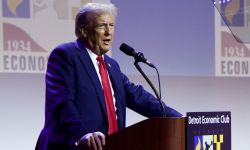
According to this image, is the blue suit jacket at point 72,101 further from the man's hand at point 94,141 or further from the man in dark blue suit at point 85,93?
the man's hand at point 94,141

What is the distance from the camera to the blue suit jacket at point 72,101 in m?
2.31

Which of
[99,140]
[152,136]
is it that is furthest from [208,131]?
[99,140]

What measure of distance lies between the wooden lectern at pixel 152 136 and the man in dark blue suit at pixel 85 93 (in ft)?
0.21

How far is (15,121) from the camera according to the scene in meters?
3.70

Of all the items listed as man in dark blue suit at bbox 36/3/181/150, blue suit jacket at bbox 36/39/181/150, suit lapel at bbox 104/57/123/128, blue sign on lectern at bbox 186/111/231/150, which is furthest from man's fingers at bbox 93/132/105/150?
suit lapel at bbox 104/57/123/128

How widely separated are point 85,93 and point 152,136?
0.49m

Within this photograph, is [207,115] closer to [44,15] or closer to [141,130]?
[141,130]

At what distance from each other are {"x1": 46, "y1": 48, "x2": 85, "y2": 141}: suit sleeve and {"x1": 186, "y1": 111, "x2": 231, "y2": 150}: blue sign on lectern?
448 millimetres

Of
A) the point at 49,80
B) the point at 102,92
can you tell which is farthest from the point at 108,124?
the point at 49,80

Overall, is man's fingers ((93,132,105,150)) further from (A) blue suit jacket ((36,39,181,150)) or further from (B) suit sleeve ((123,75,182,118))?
(B) suit sleeve ((123,75,182,118))

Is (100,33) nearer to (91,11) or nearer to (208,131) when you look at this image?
(91,11)

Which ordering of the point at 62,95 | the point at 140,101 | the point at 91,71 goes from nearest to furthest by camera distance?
the point at 62,95 < the point at 91,71 < the point at 140,101

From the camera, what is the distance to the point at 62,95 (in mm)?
2342

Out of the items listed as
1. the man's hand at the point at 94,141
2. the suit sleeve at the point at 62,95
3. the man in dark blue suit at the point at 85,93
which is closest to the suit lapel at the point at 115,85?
the man in dark blue suit at the point at 85,93
